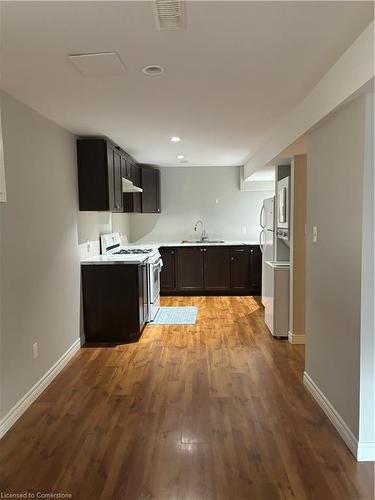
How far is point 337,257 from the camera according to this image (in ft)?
7.73

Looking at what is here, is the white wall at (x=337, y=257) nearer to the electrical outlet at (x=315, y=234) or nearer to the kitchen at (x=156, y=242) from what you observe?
the electrical outlet at (x=315, y=234)

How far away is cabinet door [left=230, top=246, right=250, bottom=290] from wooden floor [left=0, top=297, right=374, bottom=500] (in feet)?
8.55

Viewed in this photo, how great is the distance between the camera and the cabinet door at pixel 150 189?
6293mm

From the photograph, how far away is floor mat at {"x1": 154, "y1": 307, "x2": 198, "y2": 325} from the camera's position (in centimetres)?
496

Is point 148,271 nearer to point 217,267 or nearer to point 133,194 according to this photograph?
point 133,194

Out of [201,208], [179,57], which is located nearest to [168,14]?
[179,57]

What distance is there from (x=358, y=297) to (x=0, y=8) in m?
2.28

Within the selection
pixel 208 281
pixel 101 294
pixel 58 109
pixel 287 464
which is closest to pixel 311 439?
pixel 287 464

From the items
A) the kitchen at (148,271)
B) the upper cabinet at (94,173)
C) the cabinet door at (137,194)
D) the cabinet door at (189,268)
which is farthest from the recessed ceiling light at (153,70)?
the cabinet door at (189,268)

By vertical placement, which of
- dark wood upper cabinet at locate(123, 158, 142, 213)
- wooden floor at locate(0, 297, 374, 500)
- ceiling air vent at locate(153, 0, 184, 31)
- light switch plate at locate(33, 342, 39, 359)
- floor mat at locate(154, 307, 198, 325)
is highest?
ceiling air vent at locate(153, 0, 184, 31)

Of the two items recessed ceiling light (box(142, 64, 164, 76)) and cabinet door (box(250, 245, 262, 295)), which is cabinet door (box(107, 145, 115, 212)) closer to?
recessed ceiling light (box(142, 64, 164, 76))

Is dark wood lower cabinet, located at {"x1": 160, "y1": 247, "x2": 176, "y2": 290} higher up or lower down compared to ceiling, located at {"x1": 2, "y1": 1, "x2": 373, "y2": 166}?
lower down

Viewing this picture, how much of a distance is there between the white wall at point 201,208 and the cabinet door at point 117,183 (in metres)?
2.40

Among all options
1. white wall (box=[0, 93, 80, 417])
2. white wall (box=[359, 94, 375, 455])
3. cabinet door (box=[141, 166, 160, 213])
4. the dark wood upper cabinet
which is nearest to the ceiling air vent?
white wall (box=[359, 94, 375, 455])
